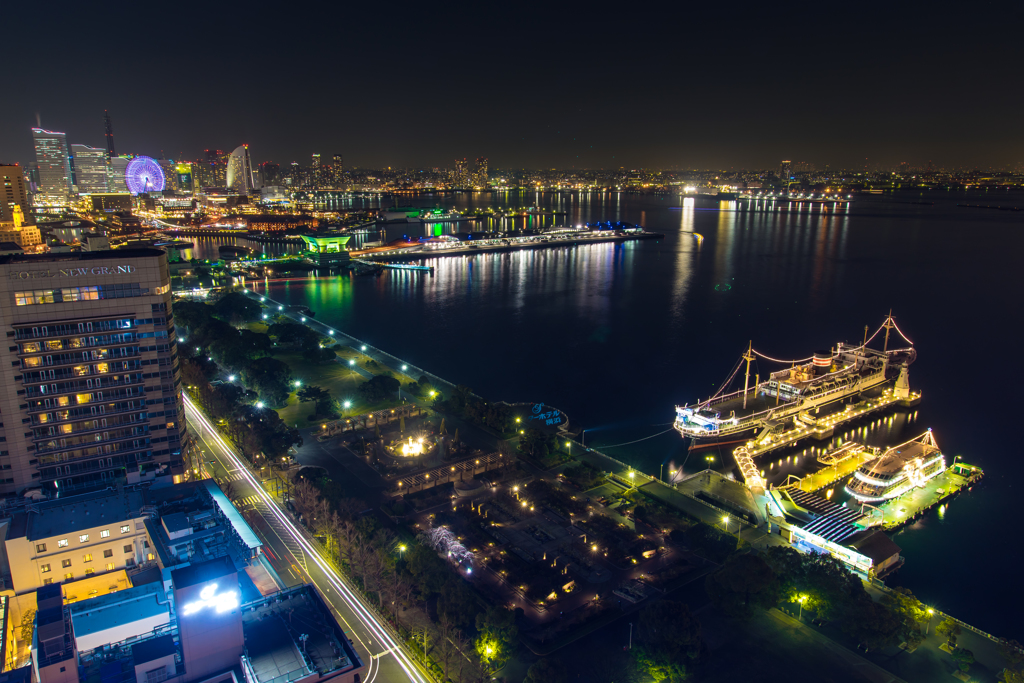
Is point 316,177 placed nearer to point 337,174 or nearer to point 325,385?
point 337,174

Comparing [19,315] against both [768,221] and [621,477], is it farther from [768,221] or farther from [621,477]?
[768,221]

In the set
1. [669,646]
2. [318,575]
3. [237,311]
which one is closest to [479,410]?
[318,575]

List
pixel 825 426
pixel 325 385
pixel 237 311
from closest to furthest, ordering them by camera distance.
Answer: pixel 825 426
pixel 325 385
pixel 237 311

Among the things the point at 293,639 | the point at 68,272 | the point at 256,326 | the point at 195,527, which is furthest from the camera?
the point at 256,326

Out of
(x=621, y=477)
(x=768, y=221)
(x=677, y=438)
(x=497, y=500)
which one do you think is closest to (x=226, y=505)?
(x=497, y=500)

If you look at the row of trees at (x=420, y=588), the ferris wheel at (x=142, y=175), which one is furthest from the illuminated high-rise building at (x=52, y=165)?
the row of trees at (x=420, y=588)

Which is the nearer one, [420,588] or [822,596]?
[822,596]

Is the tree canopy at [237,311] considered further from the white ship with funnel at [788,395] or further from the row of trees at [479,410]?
the white ship with funnel at [788,395]
